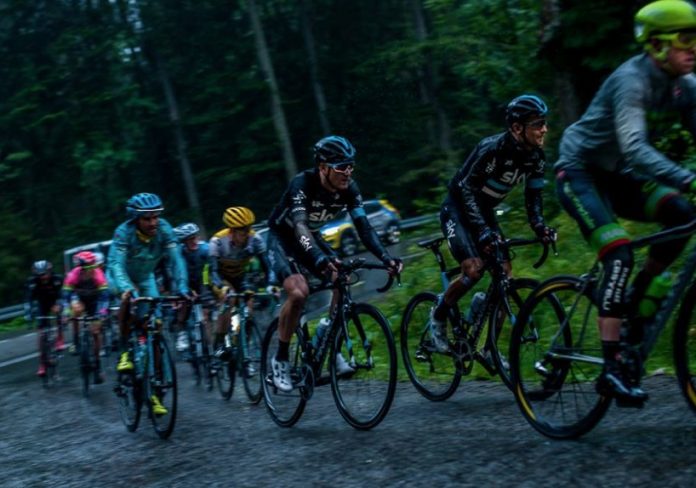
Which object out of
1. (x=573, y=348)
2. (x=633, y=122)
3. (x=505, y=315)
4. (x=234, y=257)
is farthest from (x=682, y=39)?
(x=234, y=257)

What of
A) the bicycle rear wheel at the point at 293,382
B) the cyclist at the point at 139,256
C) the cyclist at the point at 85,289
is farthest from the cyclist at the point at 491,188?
the cyclist at the point at 85,289

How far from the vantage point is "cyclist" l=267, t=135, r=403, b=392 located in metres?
7.18

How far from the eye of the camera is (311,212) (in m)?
7.51

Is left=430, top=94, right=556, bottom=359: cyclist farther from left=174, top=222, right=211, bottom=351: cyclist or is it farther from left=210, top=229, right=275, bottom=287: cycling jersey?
left=174, top=222, right=211, bottom=351: cyclist

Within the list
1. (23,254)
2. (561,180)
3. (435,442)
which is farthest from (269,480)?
(23,254)

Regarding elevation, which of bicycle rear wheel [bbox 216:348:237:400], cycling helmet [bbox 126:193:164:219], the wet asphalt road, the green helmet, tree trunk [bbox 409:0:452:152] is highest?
tree trunk [bbox 409:0:452:152]

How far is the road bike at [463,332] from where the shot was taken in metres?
6.91

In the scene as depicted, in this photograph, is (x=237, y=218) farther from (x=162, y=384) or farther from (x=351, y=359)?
(x=351, y=359)

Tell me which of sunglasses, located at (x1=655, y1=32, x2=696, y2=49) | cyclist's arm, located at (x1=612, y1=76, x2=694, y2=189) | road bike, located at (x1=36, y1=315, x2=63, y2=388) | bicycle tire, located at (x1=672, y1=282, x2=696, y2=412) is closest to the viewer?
cyclist's arm, located at (x1=612, y1=76, x2=694, y2=189)

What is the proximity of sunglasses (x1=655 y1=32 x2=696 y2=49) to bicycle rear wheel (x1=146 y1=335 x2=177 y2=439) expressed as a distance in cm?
507

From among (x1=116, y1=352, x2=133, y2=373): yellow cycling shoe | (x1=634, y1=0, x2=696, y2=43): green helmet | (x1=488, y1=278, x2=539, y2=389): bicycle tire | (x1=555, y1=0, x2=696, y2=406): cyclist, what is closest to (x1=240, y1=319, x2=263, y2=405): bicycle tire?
(x1=116, y1=352, x2=133, y2=373): yellow cycling shoe

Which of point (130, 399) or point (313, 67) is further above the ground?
point (313, 67)

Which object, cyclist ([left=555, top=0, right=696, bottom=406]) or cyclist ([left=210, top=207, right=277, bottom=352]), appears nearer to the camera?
cyclist ([left=555, top=0, right=696, bottom=406])

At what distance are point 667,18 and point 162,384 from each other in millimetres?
5326
